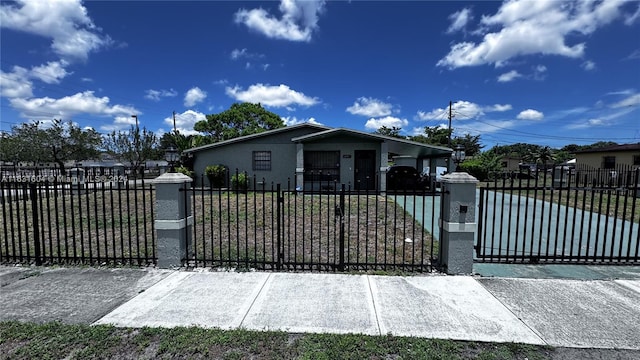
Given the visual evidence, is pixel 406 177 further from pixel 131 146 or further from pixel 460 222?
pixel 131 146

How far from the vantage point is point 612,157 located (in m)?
26.2

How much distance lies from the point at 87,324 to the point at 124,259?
1.84m

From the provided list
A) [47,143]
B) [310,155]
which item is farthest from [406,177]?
[47,143]

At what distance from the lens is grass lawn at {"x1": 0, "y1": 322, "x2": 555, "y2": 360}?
2600 millimetres

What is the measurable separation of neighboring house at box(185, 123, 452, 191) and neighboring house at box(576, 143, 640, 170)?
20519 mm

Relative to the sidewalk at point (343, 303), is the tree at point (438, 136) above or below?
above

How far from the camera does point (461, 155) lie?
15.0ft

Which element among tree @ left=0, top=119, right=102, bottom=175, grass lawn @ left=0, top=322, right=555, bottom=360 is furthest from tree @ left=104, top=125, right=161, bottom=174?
grass lawn @ left=0, top=322, right=555, bottom=360

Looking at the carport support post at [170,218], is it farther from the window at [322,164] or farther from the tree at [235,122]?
the tree at [235,122]

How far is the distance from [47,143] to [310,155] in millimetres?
33461

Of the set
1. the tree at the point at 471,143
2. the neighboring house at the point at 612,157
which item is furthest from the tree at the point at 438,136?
the neighboring house at the point at 612,157

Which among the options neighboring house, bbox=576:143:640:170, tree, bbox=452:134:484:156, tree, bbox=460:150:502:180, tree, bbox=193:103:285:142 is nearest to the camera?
tree, bbox=460:150:502:180

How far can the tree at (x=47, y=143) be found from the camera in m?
32.0

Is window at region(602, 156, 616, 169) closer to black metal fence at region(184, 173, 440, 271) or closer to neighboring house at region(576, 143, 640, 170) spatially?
neighboring house at region(576, 143, 640, 170)
